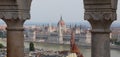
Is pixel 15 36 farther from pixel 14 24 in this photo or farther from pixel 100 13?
pixel 100 13

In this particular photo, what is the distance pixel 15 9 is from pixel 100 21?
867mm

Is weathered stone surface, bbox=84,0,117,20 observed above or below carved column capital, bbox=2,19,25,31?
above

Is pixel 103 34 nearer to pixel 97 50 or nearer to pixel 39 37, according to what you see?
pixel 97 50

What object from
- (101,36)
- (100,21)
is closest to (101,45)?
(101,36)

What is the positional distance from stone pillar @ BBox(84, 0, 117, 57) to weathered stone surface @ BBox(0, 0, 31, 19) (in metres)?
0.70

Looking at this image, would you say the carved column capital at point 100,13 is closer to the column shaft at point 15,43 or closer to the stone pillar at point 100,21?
the stone pillar at point 100,21

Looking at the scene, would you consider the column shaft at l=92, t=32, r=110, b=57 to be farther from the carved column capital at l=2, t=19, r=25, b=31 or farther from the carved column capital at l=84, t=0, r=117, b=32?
the carved column capital at l=2, t=19, r=25, b=31

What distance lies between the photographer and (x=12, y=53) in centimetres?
307

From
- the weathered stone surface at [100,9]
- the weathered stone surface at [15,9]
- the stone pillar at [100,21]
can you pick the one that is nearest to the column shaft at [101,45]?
the stone pillar at [100,21]

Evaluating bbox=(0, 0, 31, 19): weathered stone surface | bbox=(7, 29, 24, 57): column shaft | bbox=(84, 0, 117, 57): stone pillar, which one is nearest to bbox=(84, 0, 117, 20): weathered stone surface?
bbox=(84, 0, 117, 57): stone pillar

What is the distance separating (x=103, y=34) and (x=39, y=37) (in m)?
53.3

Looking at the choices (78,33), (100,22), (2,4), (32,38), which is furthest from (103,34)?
(32,38)

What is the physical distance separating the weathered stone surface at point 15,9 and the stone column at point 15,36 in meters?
0.05

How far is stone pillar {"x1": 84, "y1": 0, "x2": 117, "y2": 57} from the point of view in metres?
2.43
